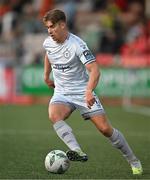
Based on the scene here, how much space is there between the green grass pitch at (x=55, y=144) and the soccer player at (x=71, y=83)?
0.45 meters

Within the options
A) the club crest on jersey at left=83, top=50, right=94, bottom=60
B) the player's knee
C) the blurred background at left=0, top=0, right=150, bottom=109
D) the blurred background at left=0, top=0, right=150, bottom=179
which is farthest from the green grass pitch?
the club crest on jersey at left=83, top=50, right=94, bottom=60

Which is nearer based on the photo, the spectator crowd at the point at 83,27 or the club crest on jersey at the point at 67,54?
the club crest on jersey at the point at 67,54

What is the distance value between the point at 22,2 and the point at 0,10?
39.3 inches

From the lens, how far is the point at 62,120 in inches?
404

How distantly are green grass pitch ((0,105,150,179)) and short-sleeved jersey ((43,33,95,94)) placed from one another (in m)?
1.04

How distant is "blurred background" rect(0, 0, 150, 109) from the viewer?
79.9 feet

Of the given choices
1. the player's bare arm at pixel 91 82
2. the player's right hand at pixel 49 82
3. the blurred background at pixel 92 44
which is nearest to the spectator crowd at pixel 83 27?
the blurred background at pixel 92 44

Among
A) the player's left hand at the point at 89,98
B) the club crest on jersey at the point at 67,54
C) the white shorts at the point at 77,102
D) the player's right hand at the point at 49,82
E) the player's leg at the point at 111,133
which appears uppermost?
the club crest on jersey at the point at 67,54

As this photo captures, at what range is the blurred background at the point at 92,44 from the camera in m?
24.3

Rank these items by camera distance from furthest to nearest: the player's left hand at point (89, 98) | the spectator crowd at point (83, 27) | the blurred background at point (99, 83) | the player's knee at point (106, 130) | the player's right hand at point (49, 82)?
the spectator crowd at point (83, 27), the blurred background at point (99, 83), the player's right hand at point (49, 82), the player's knee at point (106, 130), the player's left hand at point (89, 98)

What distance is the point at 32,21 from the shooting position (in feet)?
92.9

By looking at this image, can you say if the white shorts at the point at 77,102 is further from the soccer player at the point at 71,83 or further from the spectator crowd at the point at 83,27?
the spectator crowd at the point at 83,27

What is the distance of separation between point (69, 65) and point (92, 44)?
16.8 meters

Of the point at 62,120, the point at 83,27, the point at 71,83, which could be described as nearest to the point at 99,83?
the point at 83,27
